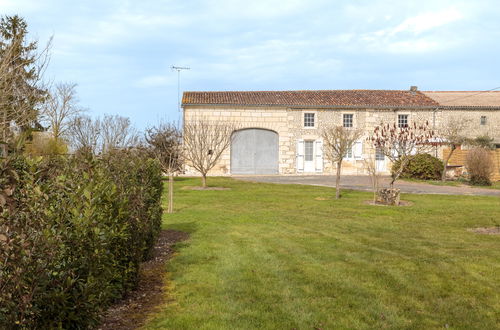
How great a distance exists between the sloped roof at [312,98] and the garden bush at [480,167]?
876 centimetres

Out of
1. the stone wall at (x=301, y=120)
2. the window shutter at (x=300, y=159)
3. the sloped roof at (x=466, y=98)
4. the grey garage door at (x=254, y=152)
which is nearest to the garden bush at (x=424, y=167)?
the stone wall at (x=301, y=120)

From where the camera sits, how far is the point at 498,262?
671 centimetres

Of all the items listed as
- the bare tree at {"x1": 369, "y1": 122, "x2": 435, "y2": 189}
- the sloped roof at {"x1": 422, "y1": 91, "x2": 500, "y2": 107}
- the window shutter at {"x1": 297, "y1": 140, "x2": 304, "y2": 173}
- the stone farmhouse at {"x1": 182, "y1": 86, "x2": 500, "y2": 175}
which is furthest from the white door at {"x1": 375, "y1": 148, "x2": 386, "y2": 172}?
the bare tree at {"x1": 369, "y1": 122, "x2": 435, "y2": 189}

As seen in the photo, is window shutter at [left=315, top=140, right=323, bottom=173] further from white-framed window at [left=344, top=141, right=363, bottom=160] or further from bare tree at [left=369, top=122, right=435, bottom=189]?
bare tree at [left=369, top=122, right=435, bottom=189]

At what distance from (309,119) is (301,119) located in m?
0.63

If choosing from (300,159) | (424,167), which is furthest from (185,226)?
(300,159)

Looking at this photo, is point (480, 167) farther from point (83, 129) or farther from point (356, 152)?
point (83, 129)

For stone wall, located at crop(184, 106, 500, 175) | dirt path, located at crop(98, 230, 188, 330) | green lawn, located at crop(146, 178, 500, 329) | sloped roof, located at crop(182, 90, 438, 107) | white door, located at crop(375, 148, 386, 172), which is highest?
sloped roof, located at crop(182, 90, 438, 107)

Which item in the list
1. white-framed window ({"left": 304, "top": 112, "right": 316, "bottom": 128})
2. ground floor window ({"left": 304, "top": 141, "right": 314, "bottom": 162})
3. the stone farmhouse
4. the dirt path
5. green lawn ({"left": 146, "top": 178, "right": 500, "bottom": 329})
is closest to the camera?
the dirt path

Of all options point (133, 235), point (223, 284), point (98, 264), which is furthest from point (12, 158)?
point (223, 284)

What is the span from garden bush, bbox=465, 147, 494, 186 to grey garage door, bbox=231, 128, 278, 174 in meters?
12.0

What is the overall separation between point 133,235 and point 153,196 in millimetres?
1499

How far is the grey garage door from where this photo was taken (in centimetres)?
2927

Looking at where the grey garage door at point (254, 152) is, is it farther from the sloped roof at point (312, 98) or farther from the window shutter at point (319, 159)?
the window shutter at point (319, 159)
